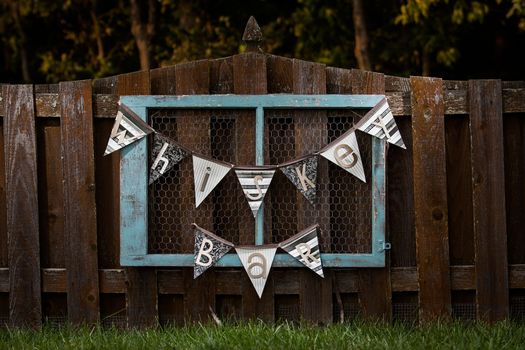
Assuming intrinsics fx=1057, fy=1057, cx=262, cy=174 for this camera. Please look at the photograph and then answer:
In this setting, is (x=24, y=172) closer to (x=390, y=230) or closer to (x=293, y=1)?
(x=390, y=230)

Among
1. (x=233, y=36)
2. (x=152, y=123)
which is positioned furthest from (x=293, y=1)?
(x=152, y=123)

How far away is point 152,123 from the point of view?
257 inches

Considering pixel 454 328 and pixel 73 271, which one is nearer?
pixel 454 328

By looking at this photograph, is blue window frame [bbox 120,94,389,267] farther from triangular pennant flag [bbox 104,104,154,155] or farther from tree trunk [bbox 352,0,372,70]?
tree trunk [bbox 352,0,372,70]

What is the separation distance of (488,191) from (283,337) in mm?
1616

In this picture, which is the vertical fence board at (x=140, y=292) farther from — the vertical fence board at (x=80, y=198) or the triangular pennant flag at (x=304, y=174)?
the triangular pennant flag at (x=304, y=174)

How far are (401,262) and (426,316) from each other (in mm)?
361

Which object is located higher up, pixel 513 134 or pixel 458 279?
pixel 513 134

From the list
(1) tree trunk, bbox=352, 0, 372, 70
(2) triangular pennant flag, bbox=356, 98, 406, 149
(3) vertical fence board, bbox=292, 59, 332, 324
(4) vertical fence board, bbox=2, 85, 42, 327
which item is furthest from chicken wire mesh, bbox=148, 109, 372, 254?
(1) tree trunk, bbox=352, 0, 372, 70

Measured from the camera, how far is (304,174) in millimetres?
6398

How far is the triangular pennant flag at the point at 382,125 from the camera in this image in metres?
6.35

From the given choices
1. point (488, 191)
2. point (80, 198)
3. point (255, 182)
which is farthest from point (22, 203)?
point (488, 191)

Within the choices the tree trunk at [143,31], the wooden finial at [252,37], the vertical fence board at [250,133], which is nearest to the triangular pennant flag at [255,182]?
the vertical fence board at [250,133]

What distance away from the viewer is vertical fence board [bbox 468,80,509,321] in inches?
252
